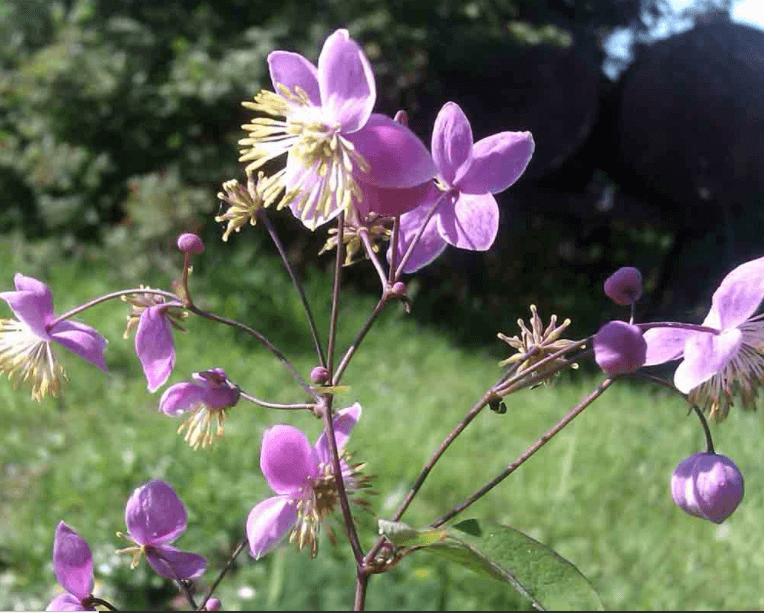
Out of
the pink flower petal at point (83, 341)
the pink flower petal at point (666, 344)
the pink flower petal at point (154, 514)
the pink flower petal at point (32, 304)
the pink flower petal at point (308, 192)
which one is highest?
the pink flower petal at point (308, 192)

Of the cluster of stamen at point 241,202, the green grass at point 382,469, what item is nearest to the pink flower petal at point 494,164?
the cluster of stamen at point 241,202

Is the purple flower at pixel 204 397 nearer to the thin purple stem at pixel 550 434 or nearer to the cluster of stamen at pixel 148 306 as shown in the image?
the cluster of stamen at pixel 148 306

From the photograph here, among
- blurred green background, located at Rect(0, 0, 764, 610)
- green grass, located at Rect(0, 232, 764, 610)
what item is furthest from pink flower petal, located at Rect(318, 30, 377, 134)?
green grass, located at Rect(0, 232, 764, 610)

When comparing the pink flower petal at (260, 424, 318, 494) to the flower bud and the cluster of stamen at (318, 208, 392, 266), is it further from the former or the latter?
the flower bud

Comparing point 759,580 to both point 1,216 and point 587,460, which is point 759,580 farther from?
point 1,216

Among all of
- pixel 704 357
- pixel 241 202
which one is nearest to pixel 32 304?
pixel 241 202

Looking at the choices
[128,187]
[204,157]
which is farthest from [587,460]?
[128,187]
